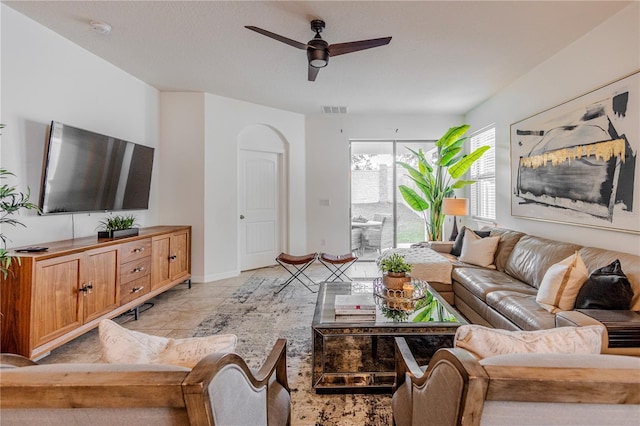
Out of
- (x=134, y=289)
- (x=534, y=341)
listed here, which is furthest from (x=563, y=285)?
(x=134, y=289)

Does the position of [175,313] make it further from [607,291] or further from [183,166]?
[607,291]

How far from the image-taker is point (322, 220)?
5816mm

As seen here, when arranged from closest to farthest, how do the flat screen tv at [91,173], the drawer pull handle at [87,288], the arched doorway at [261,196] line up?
the drawer pull handle at [87,288]
the flat screen tv at [91,173]
the arched doorway at [261,196]

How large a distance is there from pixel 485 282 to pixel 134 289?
139 inches

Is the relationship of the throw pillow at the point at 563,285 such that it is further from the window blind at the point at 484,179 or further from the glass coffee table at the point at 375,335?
the window blind at the point at 484,179

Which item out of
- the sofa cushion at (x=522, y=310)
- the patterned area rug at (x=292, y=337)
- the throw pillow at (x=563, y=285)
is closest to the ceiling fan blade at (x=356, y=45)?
the throw pillow at (x=563, y=285)

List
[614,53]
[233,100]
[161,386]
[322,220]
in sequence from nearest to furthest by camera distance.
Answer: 1. [161,386]
2. [614,53]
3. [233,100]
4. [322,220]

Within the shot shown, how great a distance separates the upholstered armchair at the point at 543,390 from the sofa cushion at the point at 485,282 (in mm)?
2215

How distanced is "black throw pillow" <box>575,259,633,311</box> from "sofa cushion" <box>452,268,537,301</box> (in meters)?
0.60

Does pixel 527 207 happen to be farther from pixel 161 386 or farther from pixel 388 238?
pixel 161 386

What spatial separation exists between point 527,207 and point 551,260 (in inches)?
44.8

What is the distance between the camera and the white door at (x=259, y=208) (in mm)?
5199

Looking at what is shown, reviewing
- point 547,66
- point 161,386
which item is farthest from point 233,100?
point 161,386

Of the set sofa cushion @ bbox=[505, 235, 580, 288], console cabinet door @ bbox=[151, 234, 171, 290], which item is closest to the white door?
console cabinet door @ bbox=[151, 234, 171, 290]
